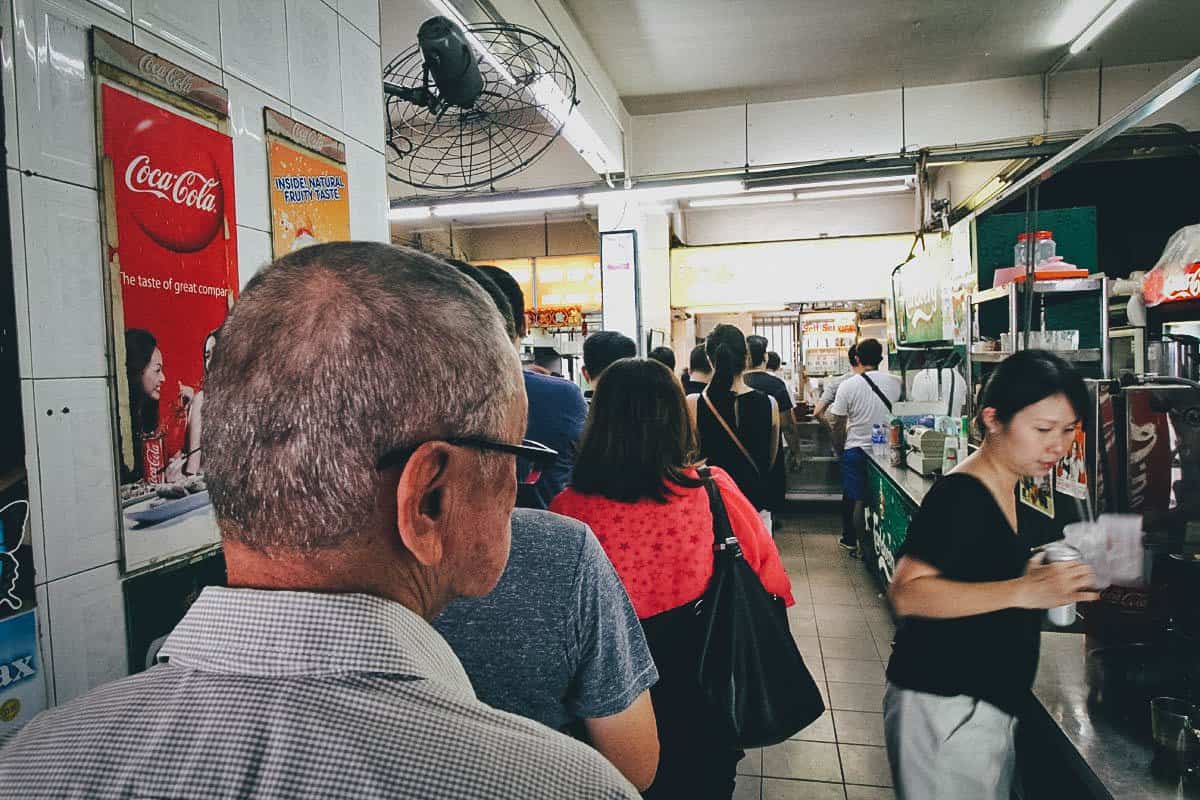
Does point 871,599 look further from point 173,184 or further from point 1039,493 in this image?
point 173,184

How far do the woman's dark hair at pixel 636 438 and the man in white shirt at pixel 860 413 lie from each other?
13.3 ft

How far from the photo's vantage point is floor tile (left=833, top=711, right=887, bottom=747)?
10.5ft

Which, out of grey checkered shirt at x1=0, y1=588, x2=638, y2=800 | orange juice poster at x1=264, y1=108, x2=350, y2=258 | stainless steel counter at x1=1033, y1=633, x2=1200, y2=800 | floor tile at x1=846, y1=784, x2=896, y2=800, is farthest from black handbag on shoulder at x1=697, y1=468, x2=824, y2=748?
grey checkered shirt at x1=0, y1=588, x2=638, y2=800

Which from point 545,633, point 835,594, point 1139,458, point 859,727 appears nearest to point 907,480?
point 835,594

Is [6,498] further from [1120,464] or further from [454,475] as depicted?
[1120,464]

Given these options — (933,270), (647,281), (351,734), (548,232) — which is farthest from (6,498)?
(548,232)

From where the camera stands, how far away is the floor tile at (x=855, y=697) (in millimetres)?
3488

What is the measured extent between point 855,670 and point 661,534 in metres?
2.58

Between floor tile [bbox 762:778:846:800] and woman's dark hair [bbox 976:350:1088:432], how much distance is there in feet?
5.86

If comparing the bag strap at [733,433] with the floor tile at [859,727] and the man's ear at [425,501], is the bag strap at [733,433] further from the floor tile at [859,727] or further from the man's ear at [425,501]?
the man's ear at [425,501]

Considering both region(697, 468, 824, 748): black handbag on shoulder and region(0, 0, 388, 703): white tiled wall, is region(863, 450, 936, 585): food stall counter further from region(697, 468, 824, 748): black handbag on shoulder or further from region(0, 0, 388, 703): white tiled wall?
region(0, 0, 388, 703): white tiled wall

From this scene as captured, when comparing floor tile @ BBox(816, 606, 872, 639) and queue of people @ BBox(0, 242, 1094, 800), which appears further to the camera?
floor tile @ BBox(816, 606, 872, 639)

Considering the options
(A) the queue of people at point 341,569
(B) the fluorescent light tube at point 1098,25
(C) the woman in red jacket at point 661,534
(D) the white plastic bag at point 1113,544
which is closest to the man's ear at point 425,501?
(A) the queue of people at point 341,569

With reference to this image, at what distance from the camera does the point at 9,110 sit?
1.02 m
